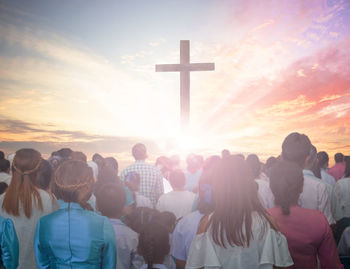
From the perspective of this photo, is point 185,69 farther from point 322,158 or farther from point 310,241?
point 310,241

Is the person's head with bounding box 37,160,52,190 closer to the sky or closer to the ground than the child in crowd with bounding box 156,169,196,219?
closer to the sky

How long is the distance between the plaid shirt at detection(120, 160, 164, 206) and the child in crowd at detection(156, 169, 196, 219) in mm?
728

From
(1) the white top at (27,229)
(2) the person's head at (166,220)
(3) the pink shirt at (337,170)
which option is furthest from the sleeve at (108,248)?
(3) the pink shirt at (337,170)

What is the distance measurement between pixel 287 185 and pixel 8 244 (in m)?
3.00

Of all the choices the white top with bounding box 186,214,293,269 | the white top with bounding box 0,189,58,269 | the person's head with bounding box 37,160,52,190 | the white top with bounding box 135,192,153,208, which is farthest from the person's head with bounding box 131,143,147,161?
the white top with bounding box 186,214,293,269

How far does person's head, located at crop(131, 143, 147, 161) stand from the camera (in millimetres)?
5379

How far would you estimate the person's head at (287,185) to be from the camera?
248 cm

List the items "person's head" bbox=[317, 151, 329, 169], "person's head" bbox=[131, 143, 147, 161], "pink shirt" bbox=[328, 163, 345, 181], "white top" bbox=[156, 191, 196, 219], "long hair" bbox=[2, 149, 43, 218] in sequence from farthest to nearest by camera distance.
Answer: "pink shirt" bbox=[328, 163, 345, 181] → "person's head" bbox=[317, 151, 329, 169] → "person's head" bbox=[131, 143, 147, 161] → "white top" bbox=[156, 191, 196, 219] → "long hair" bbox=[2, 149, 43, 218]

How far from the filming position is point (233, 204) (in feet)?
7.18

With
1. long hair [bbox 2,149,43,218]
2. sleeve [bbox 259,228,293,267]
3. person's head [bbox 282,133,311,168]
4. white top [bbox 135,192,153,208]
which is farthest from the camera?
white top [bbox 135,192,153,208]

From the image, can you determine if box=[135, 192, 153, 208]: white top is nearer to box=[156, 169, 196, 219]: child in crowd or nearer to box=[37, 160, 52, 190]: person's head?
box=[156, 169, 196, 219]: child in crowd

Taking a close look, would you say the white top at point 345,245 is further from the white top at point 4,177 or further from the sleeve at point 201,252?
the white top at point 4,177

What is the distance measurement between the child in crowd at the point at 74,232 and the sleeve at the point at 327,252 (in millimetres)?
1861

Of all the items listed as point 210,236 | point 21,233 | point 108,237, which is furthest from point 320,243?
point 21,233
